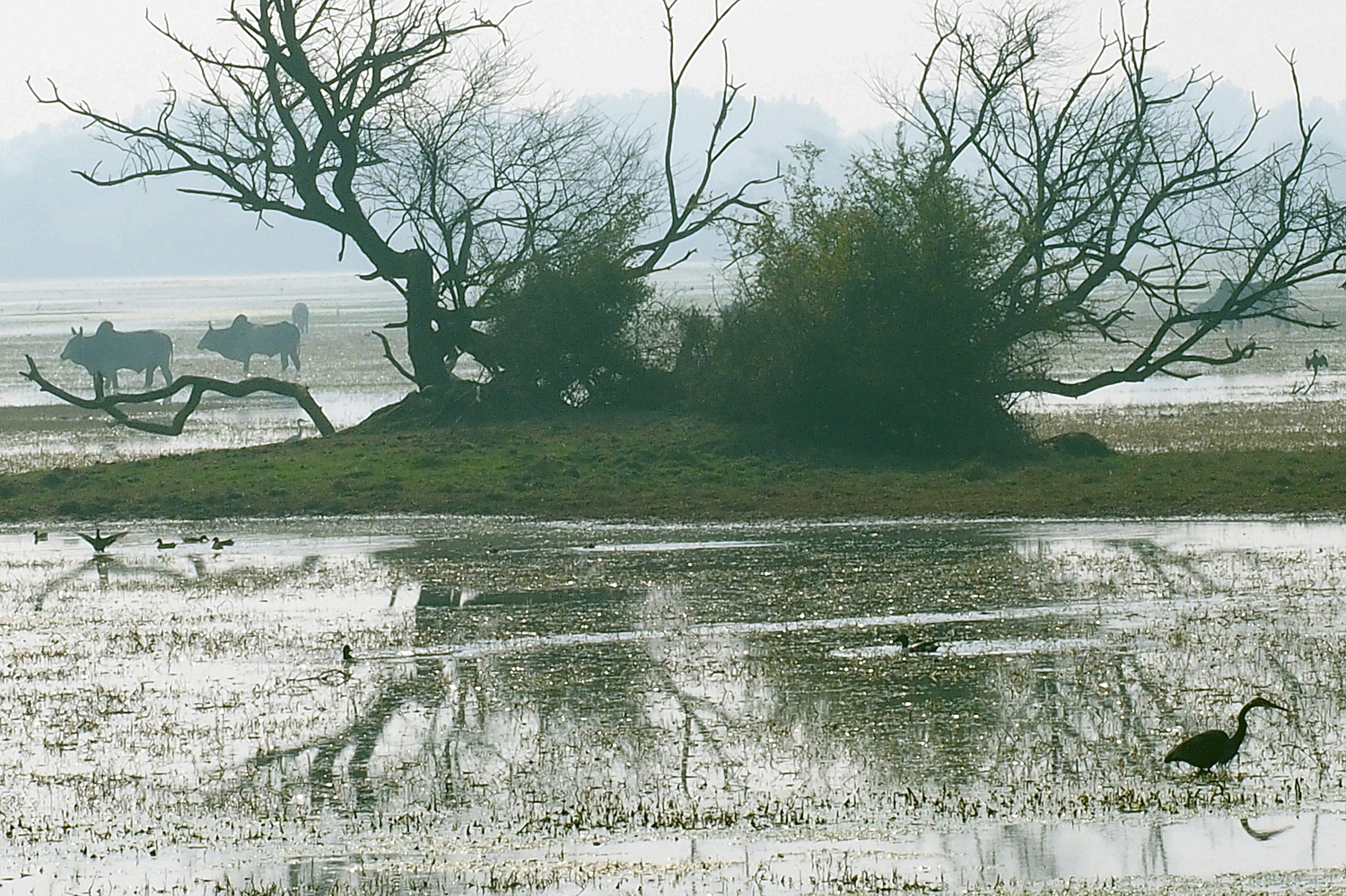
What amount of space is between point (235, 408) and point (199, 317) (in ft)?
250

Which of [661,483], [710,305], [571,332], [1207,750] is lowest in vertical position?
[1207,750]

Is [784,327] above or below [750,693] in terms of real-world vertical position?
above

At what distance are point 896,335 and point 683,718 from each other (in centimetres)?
1484

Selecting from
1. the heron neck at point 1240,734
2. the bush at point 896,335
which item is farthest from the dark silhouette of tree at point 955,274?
the heron neck at point 1240,734

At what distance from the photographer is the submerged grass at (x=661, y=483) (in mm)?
20797

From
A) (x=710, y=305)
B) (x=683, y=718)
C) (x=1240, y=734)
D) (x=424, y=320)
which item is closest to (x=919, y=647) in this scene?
(x=683, y=718)

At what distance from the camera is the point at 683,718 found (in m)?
10.8

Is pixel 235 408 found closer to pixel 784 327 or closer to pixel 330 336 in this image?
pixel 784 327

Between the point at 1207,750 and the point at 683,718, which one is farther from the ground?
the point at 1207,750

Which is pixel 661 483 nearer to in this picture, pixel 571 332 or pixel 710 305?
pixel 571 332

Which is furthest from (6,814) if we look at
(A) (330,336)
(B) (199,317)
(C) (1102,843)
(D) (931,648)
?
(B) (199,317)

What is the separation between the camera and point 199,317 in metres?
117

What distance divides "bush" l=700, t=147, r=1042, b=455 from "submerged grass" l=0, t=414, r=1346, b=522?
72 cm

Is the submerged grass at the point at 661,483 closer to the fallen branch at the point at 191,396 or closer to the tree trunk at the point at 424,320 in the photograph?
the fallen branch at the point at 191,396
